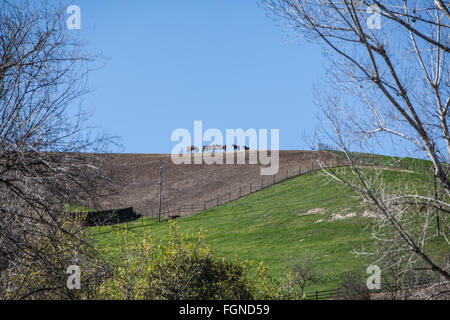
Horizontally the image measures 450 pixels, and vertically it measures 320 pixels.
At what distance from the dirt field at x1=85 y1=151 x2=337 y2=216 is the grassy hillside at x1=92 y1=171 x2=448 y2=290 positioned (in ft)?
12.3

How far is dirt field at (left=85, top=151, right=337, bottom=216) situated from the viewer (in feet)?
201

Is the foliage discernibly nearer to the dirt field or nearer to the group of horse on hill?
the dirt field

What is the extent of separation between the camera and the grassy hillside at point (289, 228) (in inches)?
1321

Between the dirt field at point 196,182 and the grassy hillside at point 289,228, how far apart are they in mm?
3755

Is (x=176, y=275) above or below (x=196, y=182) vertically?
below

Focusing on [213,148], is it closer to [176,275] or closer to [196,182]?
[196,182]

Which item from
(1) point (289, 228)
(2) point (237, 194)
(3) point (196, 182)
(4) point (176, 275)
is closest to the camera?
(4) point (176, 275)

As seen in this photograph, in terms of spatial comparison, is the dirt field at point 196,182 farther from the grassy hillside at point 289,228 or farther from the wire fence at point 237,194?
the grassy hillside at point 289,228

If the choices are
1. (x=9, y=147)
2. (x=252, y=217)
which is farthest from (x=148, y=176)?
(x=9, y=147)

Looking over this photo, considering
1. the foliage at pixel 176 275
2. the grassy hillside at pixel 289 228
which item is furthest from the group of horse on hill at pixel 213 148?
the foliage at pixel 176 275

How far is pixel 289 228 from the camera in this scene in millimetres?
43219

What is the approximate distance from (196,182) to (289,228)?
29666 mm

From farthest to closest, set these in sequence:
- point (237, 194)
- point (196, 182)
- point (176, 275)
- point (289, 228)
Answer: point (196, 182) < point (237, 194) < point (289, 228) < point (176, 275)

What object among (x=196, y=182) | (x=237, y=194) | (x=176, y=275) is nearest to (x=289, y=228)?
(x=237, y=194)
